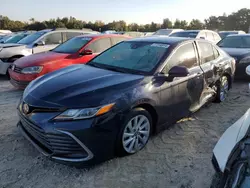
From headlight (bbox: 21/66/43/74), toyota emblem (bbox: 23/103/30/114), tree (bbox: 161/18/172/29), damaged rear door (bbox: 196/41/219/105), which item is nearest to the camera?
toyota emblem (bbox: 23/103/30/114)

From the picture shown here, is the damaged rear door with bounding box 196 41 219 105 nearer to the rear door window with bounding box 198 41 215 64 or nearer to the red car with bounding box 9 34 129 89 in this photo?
the rear door window with bounding box 198 41 215 64

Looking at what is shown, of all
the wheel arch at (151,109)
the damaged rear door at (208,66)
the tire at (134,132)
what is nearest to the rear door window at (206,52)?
the damaged rear door at (208,66)

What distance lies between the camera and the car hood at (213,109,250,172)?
6.26 ft

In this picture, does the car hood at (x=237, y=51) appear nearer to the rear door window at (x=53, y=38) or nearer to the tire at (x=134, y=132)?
the tire at (x=134, y=132)

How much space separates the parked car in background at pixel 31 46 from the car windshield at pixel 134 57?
4.38 meters

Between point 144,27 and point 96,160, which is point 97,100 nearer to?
point 96,160

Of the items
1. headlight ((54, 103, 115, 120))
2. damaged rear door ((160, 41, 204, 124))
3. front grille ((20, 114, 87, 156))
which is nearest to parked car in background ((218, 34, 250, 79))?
damaged rear door ((160, 41, 204, 124))

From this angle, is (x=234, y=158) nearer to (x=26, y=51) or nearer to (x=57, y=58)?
(x=57, y=58)

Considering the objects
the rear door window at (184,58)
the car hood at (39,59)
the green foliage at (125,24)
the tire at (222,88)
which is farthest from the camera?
the green foliage at (125,24)

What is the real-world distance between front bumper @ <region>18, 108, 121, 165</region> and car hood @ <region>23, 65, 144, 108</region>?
0.19 meters

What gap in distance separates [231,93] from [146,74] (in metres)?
3.82

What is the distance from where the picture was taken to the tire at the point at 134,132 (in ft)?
9.66

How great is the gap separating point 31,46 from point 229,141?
24.4 ft

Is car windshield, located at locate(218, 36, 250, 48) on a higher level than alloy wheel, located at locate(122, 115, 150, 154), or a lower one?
higher
